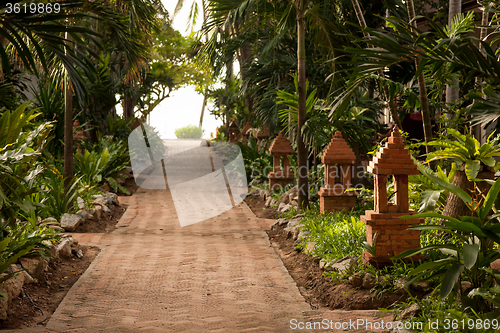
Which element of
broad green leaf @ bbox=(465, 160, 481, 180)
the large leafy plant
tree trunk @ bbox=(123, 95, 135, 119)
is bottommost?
broad green leaf @ bbox=(465, 160, 481, 180)

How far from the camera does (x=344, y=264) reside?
410 centimetres

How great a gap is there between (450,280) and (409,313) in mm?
502

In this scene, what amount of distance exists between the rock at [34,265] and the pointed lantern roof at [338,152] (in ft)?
13.0

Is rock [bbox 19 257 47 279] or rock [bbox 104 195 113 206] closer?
rock [bbox 19 257 47 279]

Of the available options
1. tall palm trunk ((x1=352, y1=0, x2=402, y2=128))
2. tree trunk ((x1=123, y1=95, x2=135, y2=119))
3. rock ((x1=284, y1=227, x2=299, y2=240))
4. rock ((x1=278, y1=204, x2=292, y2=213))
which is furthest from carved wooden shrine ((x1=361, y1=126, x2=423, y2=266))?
tree trunk ((x1=123, y1=95, x2=135, y2=119))

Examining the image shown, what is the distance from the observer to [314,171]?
8.10 metres

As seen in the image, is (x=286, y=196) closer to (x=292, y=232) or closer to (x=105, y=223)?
(x=292, y=232)

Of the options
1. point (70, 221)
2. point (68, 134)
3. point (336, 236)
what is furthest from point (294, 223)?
point (68, 134)

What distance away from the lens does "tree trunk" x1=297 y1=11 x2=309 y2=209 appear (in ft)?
21.7

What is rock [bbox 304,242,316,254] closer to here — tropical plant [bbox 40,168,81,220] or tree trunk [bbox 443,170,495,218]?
tree trunk [bbox 443,170,495,218]

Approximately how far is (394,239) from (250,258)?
195cm

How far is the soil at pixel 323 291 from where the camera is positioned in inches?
138

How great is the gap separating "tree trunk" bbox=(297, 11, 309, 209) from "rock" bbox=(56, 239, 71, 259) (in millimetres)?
3397

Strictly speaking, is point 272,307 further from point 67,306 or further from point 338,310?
point 67,306
